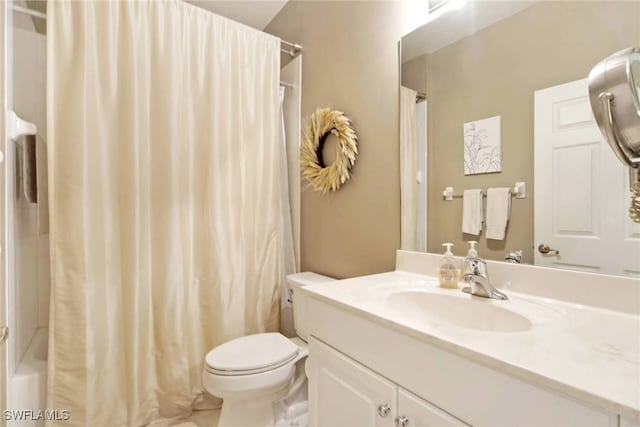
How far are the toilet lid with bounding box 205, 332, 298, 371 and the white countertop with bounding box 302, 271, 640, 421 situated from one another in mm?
587

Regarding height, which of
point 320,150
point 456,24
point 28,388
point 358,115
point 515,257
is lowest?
point 28,388

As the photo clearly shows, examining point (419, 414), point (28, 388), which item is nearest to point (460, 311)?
point (419, 414)

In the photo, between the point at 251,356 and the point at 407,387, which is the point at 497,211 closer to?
the point at 407,387

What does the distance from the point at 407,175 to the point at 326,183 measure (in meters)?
0.52

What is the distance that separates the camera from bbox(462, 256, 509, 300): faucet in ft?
3.00

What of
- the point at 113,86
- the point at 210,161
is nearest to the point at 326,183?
the point at 210,161

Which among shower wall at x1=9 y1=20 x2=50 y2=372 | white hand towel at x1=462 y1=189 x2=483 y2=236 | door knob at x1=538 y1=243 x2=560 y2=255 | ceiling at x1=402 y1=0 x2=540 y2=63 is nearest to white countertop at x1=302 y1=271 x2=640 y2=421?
door knob at x1=538 y1=243 x2=560 y2=255

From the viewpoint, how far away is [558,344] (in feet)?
1.93

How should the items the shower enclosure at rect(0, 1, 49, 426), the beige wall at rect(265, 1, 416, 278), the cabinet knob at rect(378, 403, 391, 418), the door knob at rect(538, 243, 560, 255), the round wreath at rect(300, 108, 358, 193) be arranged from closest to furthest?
1. the cabinet knob at rect(378, 403, 391, 418)
2. the door knob at rect(538, 243, 560, 255)
3. the shower enclosure at rect(0, 1, 49, 426)
4. the beige wall at rect(265, 1, 416, 278)
5. the round wreath at rect(300, 108, 358, 193)

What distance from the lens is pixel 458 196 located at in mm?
1148

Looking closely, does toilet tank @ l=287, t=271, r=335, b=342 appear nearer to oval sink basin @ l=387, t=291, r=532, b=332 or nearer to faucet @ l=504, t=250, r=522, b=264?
oval sink basin @ l=387, t=291, r=532, b=332

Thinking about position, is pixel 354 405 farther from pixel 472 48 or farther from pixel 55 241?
pixel 55 241

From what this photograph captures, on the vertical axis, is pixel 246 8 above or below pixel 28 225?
above

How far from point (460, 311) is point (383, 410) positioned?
37 cm
